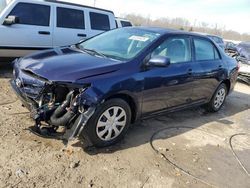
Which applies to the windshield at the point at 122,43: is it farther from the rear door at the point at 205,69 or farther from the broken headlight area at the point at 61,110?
the rear door at the point at 205,69

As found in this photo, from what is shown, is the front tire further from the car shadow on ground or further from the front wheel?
the front wheel

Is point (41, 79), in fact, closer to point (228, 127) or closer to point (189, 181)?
point (189, 181)

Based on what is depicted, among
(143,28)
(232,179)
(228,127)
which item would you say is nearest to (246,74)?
(228,127)

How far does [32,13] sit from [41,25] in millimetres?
358

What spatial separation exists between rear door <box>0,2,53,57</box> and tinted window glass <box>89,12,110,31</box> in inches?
56.2

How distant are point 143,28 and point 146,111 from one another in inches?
61.8

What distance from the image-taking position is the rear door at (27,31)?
7035mm

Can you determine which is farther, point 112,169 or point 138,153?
point 138,153

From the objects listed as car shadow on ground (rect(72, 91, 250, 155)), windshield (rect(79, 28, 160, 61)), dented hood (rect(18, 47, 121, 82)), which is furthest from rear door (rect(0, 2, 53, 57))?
car shadow on ground (rect(72, 91, 250, 155))

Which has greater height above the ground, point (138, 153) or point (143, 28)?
point (143, 28)

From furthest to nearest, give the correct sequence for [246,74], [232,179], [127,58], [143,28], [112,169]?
[246,74], [143,28], [127,58], [232,179], [112,169]

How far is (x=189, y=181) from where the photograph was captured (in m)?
3.69

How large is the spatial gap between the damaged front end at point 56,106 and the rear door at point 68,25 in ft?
13.9

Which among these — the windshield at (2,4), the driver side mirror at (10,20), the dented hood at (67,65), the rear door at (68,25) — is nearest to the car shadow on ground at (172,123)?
the dented hood at (67,65)
